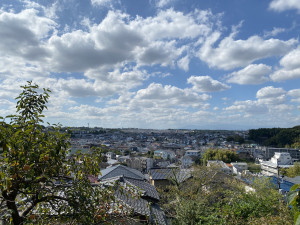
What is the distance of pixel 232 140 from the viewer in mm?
102875

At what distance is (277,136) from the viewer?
73.4 metres

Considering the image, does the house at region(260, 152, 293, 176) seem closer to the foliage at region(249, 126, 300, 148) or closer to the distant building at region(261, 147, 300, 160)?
the foliage at region(249, 126, 300, 148)

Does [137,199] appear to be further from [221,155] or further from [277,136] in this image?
[277,136]

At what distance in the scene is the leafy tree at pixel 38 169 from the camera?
2127mm

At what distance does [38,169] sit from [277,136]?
8599 cm

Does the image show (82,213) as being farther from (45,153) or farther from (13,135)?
(13,135)

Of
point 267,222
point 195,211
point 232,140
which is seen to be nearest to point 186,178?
point 195,211

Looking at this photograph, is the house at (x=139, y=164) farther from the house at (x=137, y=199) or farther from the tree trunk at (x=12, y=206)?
the tree trunk at (x=12, y=206)

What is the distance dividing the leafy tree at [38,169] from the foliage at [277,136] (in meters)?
65.3

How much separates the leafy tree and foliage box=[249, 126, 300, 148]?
6532cm

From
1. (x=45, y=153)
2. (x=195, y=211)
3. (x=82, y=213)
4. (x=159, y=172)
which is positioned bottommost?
(x=159, y=172)

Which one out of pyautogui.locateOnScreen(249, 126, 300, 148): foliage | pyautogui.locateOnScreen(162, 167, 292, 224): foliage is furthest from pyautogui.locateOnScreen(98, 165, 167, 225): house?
pyautogui.locateOnScreen(249, 126, 300, 148): foliage

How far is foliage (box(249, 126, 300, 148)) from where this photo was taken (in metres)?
64.7

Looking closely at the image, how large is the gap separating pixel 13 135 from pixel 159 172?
66.8 ft
